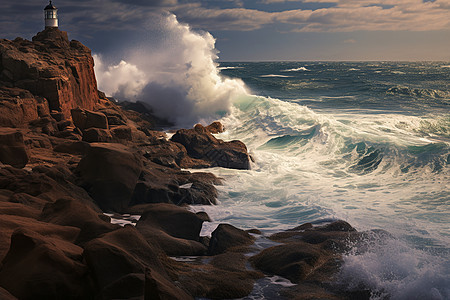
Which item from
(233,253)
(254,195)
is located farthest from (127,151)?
(233,253)

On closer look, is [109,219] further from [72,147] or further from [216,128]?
[216,128]

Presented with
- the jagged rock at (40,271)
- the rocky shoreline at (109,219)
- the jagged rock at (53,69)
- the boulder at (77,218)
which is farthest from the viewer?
the jagged rock at (53,69)

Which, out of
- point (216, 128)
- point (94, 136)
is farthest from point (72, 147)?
point (216, 128)

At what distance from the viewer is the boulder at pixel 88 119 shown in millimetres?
12445

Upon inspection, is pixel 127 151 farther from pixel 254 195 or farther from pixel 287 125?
pixel 287 125

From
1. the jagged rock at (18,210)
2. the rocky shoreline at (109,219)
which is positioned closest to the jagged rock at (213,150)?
the rocky shoreline at (109,219)

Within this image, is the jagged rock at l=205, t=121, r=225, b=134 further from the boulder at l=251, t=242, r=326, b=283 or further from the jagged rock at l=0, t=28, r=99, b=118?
the boulder at l=251, t=242, r=326, b=283

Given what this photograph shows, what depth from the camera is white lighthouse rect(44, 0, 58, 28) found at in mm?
19719

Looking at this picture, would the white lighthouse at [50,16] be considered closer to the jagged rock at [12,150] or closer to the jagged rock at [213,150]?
the jagged rock at [213,150]

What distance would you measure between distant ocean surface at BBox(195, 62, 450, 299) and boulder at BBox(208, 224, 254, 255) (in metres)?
1.03

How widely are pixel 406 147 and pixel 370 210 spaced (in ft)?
18.9

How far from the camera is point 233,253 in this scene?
20.4ft

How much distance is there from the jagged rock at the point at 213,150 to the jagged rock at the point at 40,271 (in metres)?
A: 9.12

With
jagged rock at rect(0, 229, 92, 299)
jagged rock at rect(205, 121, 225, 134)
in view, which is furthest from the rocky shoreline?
jagged rock at rect(205, 121, 225, 134)
